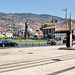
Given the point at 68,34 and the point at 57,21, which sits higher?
the point at 57,21

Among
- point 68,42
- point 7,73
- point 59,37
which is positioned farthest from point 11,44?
point 59,37

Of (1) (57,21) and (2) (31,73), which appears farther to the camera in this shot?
(1) (57,21)

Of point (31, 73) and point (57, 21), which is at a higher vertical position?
point (57, 21)

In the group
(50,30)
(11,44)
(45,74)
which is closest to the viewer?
(45,74)

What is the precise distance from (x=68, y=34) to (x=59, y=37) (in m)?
64.7

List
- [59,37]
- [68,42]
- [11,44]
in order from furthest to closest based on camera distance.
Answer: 1. [59,37]
2. [11,44]
3. [68,42]

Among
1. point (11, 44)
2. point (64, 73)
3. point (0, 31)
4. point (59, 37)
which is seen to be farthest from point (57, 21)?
point (0, 31)

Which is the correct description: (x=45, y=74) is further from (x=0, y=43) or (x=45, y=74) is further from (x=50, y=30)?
(x=50, y=30)

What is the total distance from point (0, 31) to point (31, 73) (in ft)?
493

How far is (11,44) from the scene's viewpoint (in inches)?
1226

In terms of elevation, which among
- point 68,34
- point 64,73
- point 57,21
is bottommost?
point 64,73

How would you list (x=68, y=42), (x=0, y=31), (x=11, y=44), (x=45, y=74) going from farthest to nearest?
(x=0, y=31) < (x=11, y=44) < (x=68, y=42) < (x=45, y=74)

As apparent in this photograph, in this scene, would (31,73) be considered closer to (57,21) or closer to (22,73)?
(22,73)

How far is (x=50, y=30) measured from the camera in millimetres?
111562
